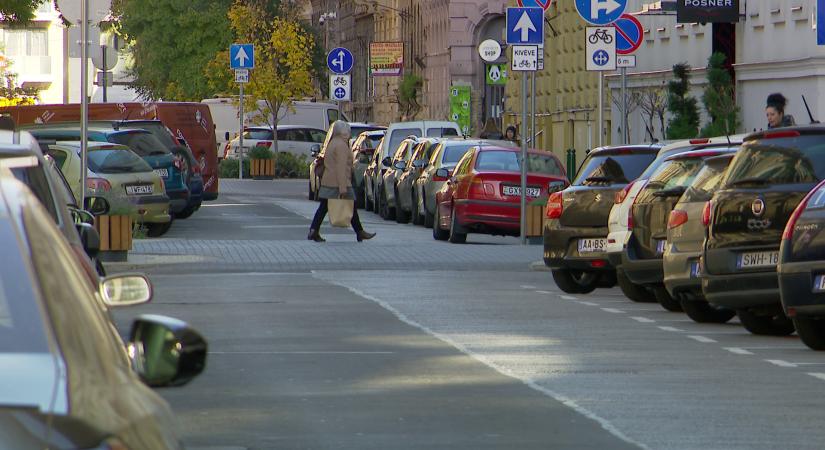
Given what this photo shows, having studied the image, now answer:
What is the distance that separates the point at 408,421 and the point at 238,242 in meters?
21.2

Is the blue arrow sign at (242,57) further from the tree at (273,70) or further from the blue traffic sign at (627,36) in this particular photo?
the blue traffic sign at (627,36)

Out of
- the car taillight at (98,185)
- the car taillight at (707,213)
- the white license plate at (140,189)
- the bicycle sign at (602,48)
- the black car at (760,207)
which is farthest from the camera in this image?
the white license plate at (140,189)

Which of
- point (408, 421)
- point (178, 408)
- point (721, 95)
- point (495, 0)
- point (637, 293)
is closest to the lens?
point (408, 421)

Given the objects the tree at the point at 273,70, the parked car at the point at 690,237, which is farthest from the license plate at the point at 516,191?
the tree at the point at 273,70

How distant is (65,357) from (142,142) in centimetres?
3268

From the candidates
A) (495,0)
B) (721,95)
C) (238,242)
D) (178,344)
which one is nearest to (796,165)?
(178,344)

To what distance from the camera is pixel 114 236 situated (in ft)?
86.0

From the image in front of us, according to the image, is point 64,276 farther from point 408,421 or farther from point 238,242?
point 238,242

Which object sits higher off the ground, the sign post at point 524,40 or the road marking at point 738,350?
the sign post at point 524,40

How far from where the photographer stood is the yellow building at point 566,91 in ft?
203

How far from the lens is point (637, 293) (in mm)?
20875

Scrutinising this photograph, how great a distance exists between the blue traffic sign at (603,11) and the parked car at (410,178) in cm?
955

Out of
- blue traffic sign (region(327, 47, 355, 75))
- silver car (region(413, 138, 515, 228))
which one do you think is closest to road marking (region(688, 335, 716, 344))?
silver car (region(413, 138, 515, 228))

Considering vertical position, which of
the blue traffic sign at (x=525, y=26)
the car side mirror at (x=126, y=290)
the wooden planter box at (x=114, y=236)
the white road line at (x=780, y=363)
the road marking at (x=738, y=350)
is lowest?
the road marking at (x=738, y=350)
